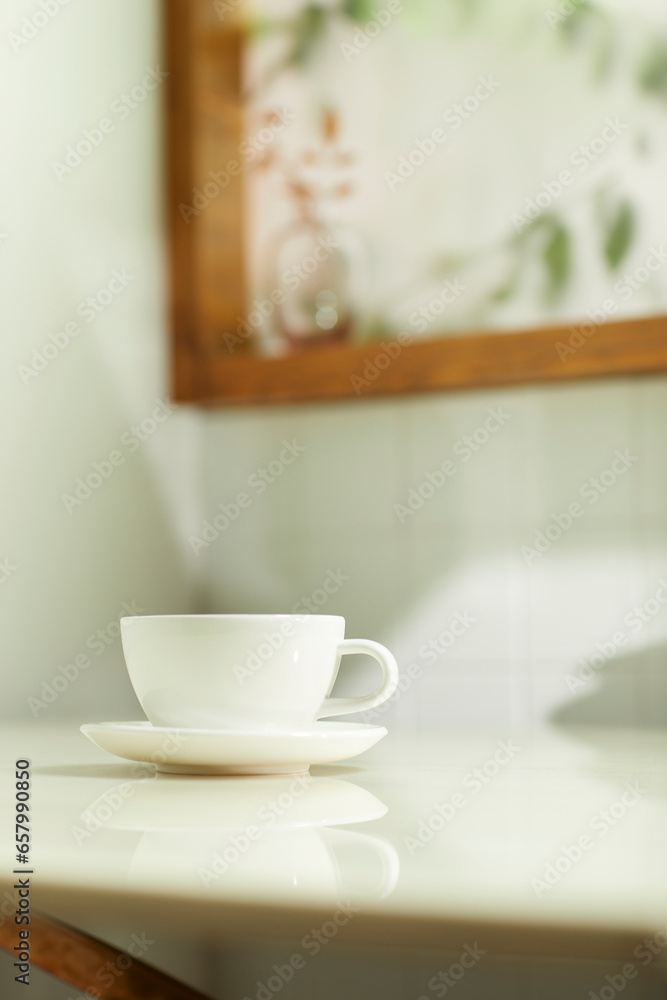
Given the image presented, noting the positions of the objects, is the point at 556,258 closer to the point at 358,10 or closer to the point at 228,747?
the point at 358,10

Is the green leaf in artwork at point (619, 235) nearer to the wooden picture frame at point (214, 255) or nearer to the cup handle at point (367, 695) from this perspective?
the wooden picture frame at point (214, 255)

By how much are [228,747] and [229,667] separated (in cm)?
6

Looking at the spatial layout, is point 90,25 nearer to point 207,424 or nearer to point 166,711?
point 207,424

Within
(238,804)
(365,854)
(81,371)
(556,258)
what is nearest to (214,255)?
(81,371)

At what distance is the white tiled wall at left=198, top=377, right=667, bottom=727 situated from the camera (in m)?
1.49

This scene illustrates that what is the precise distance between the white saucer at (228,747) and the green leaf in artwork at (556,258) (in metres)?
0.98

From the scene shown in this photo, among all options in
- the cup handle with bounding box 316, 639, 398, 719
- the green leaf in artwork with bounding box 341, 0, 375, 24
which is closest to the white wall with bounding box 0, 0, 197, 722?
the green leaf in artwork with bounding box 341, 0, 375, 24

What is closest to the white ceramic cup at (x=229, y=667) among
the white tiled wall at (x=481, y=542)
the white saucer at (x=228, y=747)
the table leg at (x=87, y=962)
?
the white saucer at (x=228, y=747)

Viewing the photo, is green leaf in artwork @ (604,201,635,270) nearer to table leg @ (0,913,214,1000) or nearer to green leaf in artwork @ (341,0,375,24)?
green leaf in artwork @ (341,0,375,24)

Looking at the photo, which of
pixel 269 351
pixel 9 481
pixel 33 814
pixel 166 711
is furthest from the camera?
pixel 269 351

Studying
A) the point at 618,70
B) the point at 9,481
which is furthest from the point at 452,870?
the point at 618,70

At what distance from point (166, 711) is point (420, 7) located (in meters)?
1.29

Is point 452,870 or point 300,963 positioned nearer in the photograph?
point 452,870

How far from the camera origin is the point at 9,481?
1.38 meters
